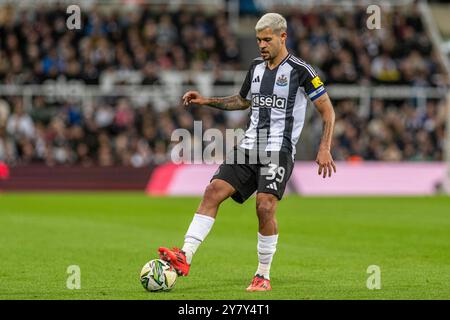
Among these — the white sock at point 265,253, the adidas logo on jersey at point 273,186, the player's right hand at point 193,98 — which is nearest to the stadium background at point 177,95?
the player's right hand at point 193,98

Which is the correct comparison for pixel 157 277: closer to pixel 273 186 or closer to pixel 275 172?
pixel 273 186

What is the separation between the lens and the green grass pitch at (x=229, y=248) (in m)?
9.80

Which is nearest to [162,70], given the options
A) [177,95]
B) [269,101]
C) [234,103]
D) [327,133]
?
[177,95]

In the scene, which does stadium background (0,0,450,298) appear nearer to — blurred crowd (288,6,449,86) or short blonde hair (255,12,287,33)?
blurred crowd (288,6,449,86)

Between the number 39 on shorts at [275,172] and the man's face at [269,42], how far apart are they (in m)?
1.02

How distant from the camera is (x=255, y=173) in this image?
10.0m

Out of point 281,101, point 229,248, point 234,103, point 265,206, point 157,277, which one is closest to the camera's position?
point 157,277

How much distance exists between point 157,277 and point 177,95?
825 inches

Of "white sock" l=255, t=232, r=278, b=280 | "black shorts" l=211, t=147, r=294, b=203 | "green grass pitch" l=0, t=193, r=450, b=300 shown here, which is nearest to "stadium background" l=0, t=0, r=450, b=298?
"green grass pitch" l=0, t=193, r=450, b=300

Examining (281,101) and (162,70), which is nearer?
(281,101)

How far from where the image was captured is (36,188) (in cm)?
2831

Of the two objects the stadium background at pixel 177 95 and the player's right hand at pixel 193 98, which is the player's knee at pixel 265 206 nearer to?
the player's right hand at pixel 193 98
